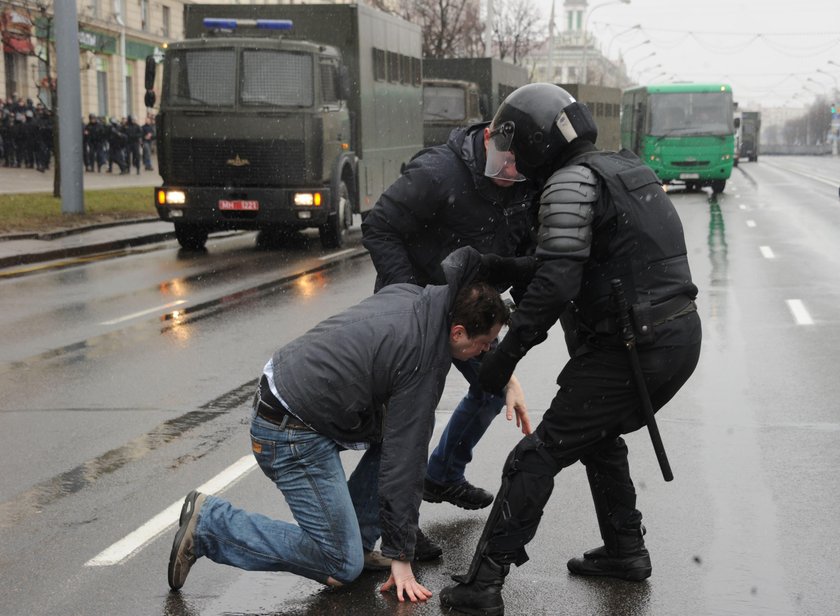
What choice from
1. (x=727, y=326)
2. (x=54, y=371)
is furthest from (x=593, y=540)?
(x=727, y=326)

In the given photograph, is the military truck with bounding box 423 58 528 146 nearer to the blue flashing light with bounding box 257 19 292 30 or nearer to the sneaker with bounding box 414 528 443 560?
the blue flashing light with bounding box 257 19 292 30

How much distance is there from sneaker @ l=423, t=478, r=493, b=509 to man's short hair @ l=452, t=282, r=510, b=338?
1430 mm

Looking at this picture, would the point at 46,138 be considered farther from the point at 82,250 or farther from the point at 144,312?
the point at 144,312

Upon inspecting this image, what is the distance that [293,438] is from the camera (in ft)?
13.7

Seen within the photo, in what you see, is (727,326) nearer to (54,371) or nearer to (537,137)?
(54,371)

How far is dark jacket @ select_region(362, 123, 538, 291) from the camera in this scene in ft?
16.3

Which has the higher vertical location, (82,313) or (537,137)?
(537,137)

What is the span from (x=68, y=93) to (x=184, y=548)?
18.1 metres

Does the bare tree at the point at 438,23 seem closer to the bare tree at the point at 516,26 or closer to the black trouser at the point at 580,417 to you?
the bare tree at the point at 516,26

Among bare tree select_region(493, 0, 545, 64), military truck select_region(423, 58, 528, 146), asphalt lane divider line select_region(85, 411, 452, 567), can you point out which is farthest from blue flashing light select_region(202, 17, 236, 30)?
bare tree select_region(493, 0, 545, 64)

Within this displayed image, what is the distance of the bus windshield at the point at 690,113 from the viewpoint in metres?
35.7

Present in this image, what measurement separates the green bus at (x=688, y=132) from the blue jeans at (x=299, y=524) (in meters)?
31.5

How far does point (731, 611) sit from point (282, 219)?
13.9 metres

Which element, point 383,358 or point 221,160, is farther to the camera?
point 221,160
